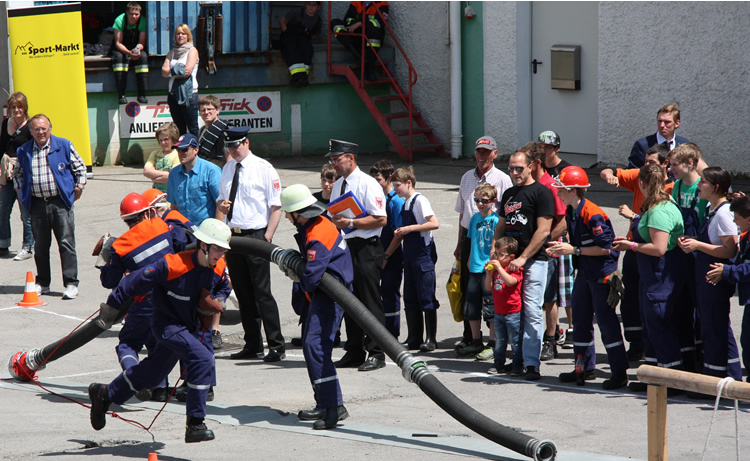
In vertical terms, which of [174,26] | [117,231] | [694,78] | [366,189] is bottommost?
[117,231]

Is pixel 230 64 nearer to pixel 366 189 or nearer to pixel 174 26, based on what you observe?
pixel 174 26

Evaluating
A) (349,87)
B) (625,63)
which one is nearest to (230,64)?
(349,87)

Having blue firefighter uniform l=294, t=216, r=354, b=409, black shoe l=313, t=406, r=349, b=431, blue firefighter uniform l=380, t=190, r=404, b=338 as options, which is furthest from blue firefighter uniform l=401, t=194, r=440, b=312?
black shoe l=313, t=406, r=349, b=431

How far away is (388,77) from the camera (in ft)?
60.9

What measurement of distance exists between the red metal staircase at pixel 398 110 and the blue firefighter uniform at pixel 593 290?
975 centimetres

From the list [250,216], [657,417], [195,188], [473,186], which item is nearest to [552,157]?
[473,186]

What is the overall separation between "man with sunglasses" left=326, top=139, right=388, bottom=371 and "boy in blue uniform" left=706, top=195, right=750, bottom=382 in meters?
2.87

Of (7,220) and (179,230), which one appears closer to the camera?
(179,230)

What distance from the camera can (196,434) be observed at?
21.3 feet

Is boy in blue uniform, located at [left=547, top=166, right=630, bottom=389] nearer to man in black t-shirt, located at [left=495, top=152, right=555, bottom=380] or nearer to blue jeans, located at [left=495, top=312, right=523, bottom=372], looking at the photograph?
man in black t-shirt, located at [left=495, top=152, right=555, bottom=380]

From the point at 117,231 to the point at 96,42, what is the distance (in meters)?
6.68

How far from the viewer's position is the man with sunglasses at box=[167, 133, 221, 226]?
9.09 meters

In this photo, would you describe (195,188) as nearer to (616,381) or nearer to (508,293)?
(508,293)

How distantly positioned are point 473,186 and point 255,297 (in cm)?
235
